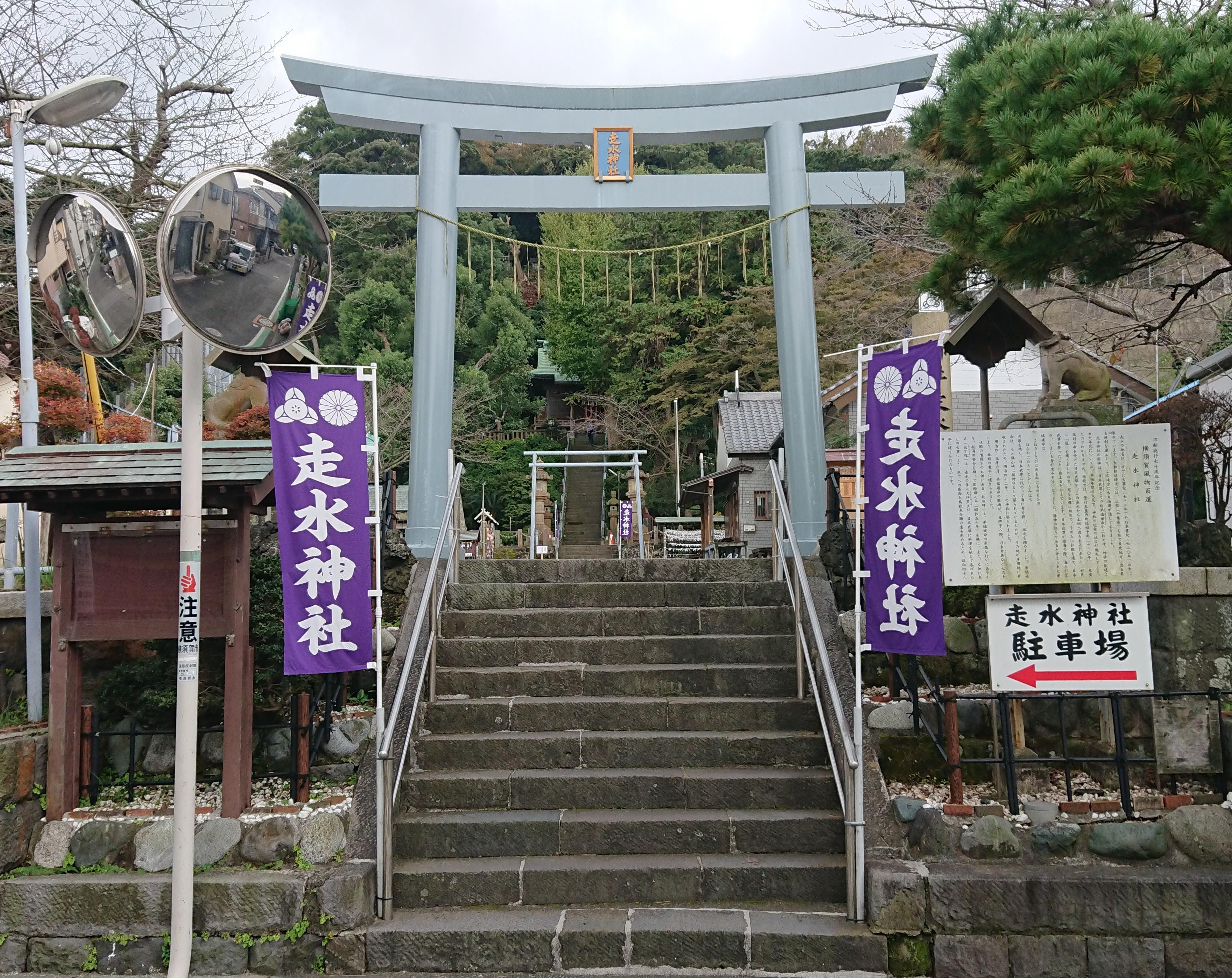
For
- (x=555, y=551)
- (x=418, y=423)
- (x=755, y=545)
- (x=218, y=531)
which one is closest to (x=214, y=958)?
(x=218, y=531)

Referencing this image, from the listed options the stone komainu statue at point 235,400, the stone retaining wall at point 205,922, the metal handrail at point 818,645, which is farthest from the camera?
the stone komainu statue at point 235,400

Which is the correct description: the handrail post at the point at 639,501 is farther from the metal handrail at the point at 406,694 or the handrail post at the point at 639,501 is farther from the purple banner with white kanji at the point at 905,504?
the purple banner with white kanji at the point at 905,504

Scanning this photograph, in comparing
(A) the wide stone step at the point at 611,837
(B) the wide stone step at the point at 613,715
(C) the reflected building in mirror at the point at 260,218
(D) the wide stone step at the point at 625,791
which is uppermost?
(C) the reflected building in mirror at the point at 260,218

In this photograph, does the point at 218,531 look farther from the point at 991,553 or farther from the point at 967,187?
the point at 967,187

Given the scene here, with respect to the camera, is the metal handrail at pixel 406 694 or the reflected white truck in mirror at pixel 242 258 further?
the metal handrail at pixel 406 694

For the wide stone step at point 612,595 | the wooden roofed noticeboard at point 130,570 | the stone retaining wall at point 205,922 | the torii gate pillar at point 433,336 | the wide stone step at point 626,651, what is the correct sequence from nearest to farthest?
the stone retaining wall at point 205,922 < the wooden roofed noticeboard at point 130,570 < the wide stone step at point 626,651 < the wide stone step at point 612,595 < the torii gate pillar at point 433,336

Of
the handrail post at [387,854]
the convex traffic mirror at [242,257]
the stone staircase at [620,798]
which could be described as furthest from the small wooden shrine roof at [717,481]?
the convex traffic mirror at [242,257]

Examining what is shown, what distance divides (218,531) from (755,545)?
53.6ft

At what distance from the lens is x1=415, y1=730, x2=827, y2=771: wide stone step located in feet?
22.2

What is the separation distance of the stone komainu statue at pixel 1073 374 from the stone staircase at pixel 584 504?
55.2ft

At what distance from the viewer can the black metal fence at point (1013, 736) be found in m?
5.98

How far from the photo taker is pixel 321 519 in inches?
239

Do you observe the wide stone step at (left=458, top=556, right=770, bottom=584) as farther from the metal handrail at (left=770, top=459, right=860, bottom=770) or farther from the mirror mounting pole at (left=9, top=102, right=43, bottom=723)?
the mirror mounting pole at (left=9, top=102, right=43, bottom=723)

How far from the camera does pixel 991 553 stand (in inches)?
257
